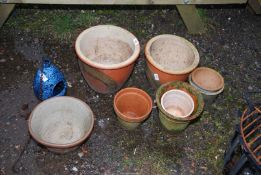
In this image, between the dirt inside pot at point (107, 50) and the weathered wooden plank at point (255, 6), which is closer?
the dirt inside pot at point (107, 50)

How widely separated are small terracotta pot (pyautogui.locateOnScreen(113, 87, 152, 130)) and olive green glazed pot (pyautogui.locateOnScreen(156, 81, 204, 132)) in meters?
0.13

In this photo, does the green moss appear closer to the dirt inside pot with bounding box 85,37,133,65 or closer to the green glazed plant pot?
the green glazed plant pot

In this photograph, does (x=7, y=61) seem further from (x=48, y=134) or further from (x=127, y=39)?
(x=127, y=39)

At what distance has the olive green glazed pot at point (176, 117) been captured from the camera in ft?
10.7

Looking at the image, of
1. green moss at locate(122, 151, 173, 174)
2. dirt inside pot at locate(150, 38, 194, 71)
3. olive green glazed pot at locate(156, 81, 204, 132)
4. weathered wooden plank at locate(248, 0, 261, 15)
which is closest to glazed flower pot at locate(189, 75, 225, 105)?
olive green glazed pot at locate(156, 81, 204, 132)

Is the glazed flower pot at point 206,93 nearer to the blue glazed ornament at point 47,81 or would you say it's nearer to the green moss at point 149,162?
the green moss at point 149,162

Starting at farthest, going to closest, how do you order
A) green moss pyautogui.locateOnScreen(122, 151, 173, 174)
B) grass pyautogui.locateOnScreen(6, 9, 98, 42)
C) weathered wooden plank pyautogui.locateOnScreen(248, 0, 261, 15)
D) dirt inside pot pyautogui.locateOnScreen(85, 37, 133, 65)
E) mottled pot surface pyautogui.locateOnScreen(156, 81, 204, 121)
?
1. weathered wooden plank pyautogui.locateOnScreen(248, 0, 261, 15)
2. grass pyautogui.locateOnScreen(6, 9, 98, 42)
3. dirt inside pot pyautogui.locateOnScreen(85, 37, 133, 65)
4. mottled pot surface pyautogui.locateOnScreen(156, 81, 204, 121)
5. green moss pyautogui.locateOnScreen(122, 151, 173, 174)

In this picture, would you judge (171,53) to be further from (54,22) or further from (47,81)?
(54,22)

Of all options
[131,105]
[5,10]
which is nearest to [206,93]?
[131,105]

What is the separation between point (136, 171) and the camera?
3.24 metres

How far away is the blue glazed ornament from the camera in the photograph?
3.35 m

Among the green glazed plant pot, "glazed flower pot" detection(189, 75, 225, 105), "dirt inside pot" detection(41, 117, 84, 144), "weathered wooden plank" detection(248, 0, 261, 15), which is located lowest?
"dirt inside pot" detection(41, 117, 84, 144)

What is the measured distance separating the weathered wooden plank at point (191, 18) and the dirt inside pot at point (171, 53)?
0.63m

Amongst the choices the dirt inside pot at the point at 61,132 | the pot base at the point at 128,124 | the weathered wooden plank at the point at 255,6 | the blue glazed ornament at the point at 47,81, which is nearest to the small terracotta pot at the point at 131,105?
the pot base at the point at 128,124
